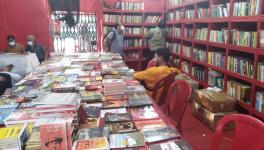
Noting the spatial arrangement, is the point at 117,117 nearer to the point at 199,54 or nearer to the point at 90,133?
the point at 90,133

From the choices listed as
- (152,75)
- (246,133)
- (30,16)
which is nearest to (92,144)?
(246,133)

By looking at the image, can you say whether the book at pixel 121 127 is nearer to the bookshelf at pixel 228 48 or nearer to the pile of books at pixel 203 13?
the bookshelf at pixel 228 48

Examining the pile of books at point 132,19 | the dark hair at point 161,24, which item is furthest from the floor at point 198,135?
the pile of books at point 132,19

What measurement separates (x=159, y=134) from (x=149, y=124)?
7.4 inches

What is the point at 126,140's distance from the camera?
1.43 m

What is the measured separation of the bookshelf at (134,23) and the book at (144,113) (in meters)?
5.56

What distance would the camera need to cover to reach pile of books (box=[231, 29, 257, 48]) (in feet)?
11.1

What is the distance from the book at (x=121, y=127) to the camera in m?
1.59

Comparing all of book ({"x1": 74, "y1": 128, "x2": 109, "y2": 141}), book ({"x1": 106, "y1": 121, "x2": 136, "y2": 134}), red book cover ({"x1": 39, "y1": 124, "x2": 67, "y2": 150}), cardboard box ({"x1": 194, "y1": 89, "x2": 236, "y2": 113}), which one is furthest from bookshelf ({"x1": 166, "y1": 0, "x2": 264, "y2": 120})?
red book cover ({"x1": 39, "y1": 124, "x2": 67, "y2": 150})

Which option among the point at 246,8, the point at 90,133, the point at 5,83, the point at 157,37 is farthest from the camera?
the point at 157,37

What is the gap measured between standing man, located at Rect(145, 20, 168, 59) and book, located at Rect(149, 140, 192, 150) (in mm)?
5626

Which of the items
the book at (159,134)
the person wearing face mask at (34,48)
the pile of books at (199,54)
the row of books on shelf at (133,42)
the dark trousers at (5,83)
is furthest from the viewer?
the row of books on shelf at (133,42)

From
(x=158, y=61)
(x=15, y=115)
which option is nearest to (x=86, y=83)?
(x=15, y=115)

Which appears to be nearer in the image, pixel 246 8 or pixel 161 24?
pixel 246 8
